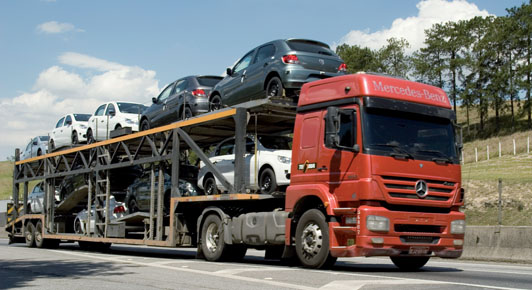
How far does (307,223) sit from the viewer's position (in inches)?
405

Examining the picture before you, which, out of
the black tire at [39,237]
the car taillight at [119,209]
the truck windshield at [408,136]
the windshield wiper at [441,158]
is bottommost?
the black tire at [39,237]

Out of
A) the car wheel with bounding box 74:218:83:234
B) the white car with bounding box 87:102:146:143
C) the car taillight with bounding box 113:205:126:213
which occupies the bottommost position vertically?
the car wheel with bounding box 74:218:83:234

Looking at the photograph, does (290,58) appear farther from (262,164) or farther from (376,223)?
(376,223)

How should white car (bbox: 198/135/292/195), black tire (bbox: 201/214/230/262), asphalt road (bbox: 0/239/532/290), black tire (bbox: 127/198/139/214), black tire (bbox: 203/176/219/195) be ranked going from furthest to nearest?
black tire (bbox: 127/198/139/214) < black tire (bbox: 203/176/219/195) < black tire (bbox: 201/214/230/262) < white car (bbox: 198/135/292/195) < asphalt road (bbox: 0/239/532/290)

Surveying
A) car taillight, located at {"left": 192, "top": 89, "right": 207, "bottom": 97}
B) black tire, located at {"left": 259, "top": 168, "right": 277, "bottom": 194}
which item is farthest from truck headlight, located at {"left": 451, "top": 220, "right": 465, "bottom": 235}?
car taillight, located at {"left": 192, "top": 89, "right": 207, "bottom": 97}

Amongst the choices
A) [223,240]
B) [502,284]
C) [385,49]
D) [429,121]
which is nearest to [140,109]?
[223,240]

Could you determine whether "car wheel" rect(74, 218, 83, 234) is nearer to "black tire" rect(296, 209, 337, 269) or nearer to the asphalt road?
the asphalt road

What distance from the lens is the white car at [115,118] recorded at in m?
19.7

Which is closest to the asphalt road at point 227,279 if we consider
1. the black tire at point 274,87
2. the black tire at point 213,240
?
the black tire at point 213,240

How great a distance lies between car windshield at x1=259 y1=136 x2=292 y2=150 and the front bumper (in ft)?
10.3

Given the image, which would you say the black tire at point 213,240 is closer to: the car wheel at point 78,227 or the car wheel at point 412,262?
the car wheel at point 412,262

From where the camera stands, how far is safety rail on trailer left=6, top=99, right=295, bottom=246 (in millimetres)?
12047

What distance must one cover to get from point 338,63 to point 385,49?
179 ft

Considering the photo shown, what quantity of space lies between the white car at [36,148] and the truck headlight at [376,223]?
16.6 metres
